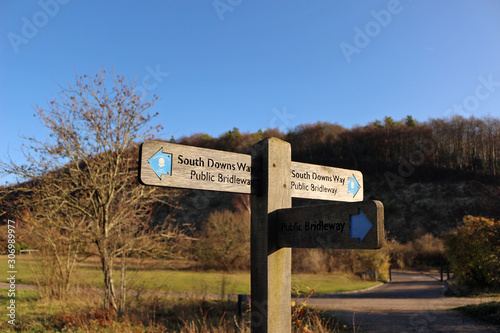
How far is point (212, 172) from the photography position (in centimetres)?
253

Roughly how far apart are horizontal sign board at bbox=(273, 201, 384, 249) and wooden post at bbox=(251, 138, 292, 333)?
0.08m

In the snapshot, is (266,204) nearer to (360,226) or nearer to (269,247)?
(269,247)

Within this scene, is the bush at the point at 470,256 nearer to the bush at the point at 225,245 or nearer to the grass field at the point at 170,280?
the grass field at the point at 170,280

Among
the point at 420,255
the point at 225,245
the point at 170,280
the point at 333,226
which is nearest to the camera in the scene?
the point at 333,226

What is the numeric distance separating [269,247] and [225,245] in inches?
853

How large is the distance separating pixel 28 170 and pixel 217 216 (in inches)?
680

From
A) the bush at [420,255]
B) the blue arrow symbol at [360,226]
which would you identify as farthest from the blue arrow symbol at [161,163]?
the bush at [420,255]

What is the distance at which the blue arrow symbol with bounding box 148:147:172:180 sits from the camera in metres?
2.31

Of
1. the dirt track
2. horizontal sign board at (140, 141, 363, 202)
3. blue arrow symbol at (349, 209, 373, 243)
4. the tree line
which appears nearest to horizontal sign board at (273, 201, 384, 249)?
blue arrow symbol at (349, 209, 373, 243)

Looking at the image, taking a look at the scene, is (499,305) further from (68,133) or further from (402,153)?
(402,153)

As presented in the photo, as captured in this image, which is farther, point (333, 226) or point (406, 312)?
point (406, 312)

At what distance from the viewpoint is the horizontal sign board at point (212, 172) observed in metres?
2.31

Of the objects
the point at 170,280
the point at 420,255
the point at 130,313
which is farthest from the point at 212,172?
the point at 420,255

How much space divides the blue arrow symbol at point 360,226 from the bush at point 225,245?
21.7m
